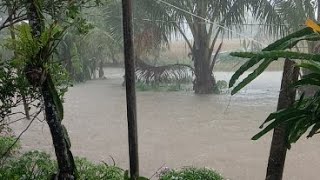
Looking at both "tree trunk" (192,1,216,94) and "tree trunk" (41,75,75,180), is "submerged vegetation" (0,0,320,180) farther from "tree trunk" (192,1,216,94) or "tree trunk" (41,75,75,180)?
"tree trunk" (192,1,216,94)

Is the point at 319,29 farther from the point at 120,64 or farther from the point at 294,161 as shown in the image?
the point at 120,64

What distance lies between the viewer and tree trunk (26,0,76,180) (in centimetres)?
174

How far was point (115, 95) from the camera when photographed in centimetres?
950

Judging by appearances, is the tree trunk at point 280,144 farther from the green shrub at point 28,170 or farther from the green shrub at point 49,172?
the green shrub at point 28,170

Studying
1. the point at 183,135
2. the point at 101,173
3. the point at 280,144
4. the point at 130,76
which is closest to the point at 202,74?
the point at 183,135

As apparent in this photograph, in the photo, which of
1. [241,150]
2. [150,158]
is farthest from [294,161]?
[150,158]

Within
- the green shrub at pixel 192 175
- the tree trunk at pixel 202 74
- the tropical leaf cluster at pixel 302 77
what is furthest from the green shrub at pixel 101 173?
the tree trunk at pixel 202 74

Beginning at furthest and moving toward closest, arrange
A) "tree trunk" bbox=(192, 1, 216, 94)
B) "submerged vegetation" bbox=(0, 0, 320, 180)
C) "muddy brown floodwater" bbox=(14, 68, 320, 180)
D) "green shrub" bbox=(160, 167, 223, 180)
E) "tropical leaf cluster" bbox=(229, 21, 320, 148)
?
"tree trunk" bbox=(192, 1, 216, 94) → "muddy brown floodwater" bbox=(14, 68, 320, 180) → "green shrub" bbox=(160, 167, 223, 180) → "submerged vegetation" bbox=(0, 0, 320, 180) → "tropical leaf cluster" bbox=(229, 21, 320, 148)

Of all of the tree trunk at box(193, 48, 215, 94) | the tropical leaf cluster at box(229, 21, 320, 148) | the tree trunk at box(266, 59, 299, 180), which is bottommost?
the tree trunk at box(193, 48, 215, 94)

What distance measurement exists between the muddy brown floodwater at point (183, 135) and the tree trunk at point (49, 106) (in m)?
2.06

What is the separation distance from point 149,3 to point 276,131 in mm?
6960

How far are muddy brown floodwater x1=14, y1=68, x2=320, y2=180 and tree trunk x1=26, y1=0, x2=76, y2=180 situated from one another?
6.75 ft

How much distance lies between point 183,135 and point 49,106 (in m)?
3.80

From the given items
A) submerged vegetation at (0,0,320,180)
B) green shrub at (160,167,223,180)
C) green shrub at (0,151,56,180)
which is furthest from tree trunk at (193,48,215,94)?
green shrub at (160,167,223,180)
